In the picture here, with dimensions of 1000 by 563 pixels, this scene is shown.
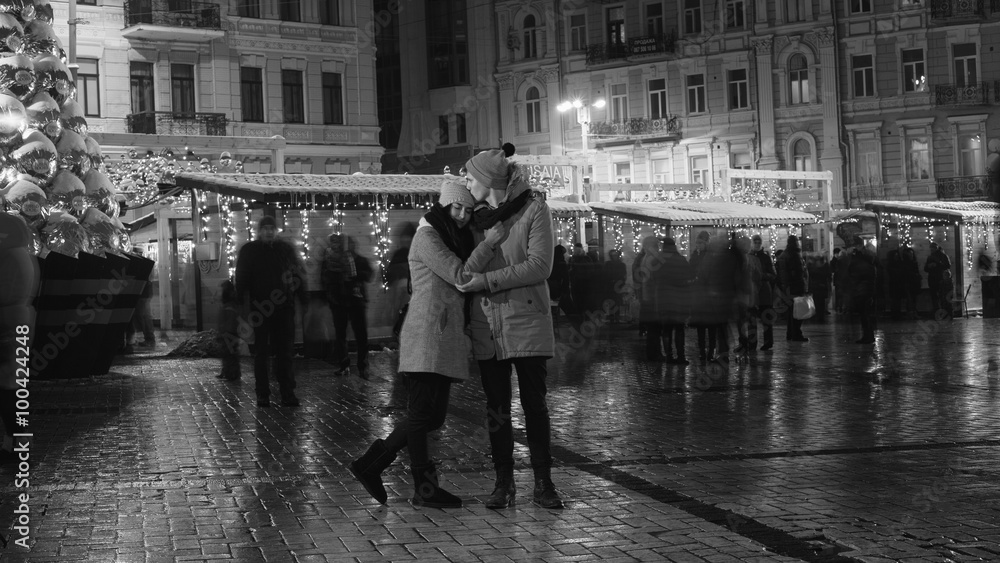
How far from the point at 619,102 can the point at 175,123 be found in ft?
65.5

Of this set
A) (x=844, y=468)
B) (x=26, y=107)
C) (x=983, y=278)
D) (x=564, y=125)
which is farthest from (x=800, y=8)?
(x=844, y=468)

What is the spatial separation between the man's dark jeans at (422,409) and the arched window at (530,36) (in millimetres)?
47724

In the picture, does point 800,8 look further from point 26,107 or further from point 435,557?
point 435,557

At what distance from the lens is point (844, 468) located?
8.02 meters

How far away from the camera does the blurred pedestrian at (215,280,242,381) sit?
1555 cm

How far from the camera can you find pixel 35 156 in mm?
14961

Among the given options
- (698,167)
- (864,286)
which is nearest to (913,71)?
(698,167)

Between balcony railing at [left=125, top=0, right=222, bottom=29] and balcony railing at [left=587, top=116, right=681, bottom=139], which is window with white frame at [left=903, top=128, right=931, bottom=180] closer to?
balcony railing at [left=587, top=116, right=681, bottom=139]

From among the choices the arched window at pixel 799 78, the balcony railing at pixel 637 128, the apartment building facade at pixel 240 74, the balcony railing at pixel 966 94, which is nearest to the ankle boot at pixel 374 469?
the apartment building facade at pixel 240 74

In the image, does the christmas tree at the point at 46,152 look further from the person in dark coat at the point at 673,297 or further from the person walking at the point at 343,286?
the person in dark coat at the point at 673,297

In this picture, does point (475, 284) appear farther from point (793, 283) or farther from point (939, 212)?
point (939, 212)

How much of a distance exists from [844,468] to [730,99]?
42.8 metres

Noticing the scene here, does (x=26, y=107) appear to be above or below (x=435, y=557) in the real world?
above

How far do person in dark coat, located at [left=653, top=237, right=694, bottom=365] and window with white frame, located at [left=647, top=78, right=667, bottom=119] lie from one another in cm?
3459
